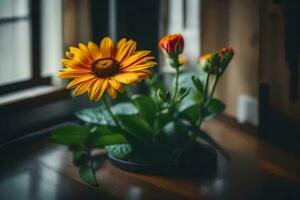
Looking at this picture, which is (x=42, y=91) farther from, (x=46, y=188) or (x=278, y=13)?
(x=278, y=13)

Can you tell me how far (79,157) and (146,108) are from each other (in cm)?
19

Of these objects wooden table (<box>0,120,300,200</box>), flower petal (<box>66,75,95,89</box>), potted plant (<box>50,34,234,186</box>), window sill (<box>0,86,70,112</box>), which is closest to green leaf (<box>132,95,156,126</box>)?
potted plant (<box>50,34,234,186</box>)

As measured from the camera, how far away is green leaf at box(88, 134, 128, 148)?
1.32 m

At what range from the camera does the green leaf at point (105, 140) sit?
1.32m

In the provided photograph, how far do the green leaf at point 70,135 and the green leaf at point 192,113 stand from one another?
21 cm

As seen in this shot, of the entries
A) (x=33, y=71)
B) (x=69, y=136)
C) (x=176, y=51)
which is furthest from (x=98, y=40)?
(x=176, y=51)

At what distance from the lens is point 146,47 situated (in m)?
1.71

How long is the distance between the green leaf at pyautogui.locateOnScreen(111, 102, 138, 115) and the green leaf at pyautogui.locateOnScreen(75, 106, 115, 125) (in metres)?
0.02

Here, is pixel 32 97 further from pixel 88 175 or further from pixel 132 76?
pixel 132 76

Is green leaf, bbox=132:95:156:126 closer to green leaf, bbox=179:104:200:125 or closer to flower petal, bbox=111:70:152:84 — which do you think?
green leaf, bbox=179:104:200:125

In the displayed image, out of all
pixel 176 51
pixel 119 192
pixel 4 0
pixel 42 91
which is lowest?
pixel 119 192

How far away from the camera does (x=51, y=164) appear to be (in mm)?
1396

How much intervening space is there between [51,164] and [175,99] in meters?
0.33

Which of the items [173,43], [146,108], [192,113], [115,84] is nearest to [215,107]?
[192,113]
